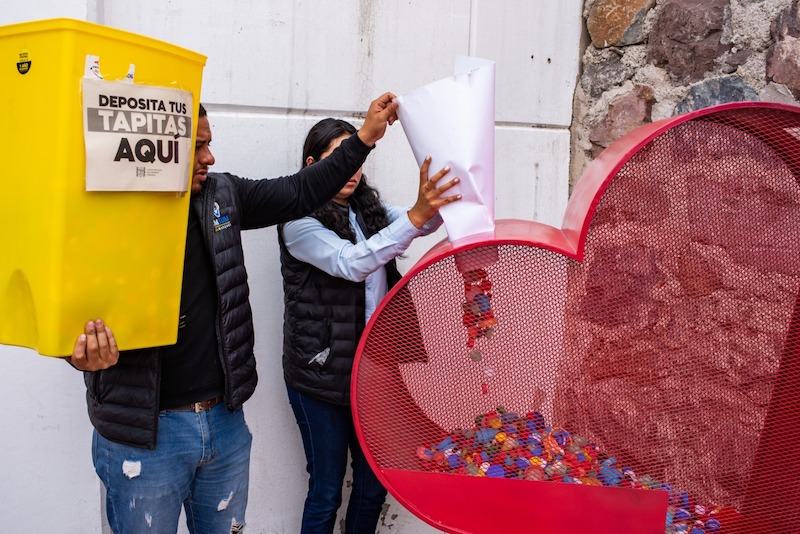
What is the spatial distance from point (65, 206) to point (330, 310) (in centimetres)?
102

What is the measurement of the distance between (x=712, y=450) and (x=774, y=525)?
0.61ft

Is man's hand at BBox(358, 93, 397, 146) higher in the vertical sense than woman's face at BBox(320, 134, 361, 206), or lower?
higher

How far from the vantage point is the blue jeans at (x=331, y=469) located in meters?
2.35

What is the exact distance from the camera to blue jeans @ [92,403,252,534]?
1.71 meters

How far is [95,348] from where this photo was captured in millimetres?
1415

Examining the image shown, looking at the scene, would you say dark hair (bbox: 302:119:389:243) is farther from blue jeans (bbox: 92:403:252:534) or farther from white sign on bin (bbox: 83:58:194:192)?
white sign on bin (bbox: 83:58:194:192)

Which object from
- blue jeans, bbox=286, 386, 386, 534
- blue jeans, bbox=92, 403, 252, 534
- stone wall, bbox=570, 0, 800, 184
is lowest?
blue jeans, bbox=286, 386, 386, 534

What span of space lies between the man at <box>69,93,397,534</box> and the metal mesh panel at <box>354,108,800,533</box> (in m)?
0.47

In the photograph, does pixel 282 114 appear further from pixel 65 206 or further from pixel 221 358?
pixel 65 206

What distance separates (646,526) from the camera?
1.41 meters

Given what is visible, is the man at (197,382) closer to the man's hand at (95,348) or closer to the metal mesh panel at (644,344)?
the man's hand at (95,348)

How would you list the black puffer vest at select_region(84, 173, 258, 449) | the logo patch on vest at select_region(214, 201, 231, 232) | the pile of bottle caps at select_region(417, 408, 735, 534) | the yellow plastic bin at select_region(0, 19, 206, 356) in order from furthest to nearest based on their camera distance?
the logo patch on vest at select_region(214, 201, 231, 232), the black puffer vest at select_region(84, 173, 258, 449), the pile of bottle caps at select_region(417, 408, 735, 534), the yellow plastic bin at select_region(0, 19, 206, 356)

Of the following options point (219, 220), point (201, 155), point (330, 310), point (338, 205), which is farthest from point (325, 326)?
point (201, 155)

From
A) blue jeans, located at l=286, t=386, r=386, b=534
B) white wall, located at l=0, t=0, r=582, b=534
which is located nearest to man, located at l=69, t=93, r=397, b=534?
blue jeans, located at l=286, t=386, r=386, b=534
